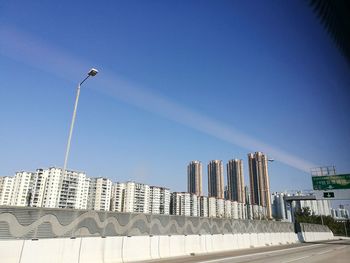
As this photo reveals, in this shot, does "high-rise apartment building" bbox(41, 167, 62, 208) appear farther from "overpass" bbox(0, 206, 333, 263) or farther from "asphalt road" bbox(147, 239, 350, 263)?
"asphalt road" bbox(147, 239, 350, 263)

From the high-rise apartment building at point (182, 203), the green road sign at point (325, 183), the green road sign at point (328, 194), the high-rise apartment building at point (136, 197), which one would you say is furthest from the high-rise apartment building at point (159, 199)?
the green road sign at point (328, 194)

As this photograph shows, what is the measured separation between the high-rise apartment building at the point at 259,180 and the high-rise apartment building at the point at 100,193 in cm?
5309

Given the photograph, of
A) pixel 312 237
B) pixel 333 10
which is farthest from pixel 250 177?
pixel 333 10

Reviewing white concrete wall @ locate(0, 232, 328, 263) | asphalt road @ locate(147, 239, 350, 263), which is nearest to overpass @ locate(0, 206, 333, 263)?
white concrete wall @ locate(0, 232, 328, 263)

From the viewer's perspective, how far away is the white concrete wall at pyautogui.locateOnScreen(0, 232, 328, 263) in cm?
1190

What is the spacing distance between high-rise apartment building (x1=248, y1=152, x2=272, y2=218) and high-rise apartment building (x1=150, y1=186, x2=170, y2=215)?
1397 inches

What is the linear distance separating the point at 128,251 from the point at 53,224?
5328mm

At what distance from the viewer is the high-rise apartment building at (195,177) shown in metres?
158

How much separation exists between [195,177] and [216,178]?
14.2 metres

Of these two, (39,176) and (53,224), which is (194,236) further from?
(39,176)

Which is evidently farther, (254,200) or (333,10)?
(254,200)

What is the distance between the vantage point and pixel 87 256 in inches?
576

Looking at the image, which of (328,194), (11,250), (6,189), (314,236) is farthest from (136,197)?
(11,250)

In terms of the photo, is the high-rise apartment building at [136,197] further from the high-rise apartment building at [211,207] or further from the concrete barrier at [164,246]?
the concrete barrier at [164,246]
